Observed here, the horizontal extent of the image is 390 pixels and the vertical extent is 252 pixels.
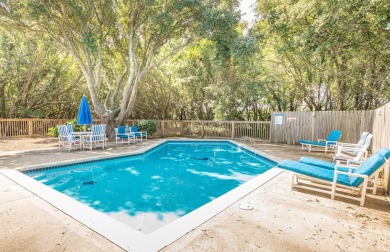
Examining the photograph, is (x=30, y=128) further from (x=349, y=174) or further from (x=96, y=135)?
(x=349, y=174)

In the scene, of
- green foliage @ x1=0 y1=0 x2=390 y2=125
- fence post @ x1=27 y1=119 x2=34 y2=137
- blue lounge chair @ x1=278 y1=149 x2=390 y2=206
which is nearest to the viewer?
blue lounge chair @ x1=278 y1=149 x2=390 y2=206

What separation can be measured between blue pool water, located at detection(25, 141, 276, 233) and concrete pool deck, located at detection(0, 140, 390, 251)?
3.07 ft

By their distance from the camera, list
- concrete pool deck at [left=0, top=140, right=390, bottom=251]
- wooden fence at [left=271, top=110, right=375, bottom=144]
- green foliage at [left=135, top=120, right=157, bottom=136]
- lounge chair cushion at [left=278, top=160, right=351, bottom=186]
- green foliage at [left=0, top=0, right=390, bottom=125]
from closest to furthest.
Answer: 1. concrete pool deck at [left=0, top=140, right=390, bottom=251]
2. lounge chair cushion at [left=278, top=160, right=351, bottom=186]
3. green foliage at [left=0, top=0, right=390, bottom=125]
4. wooden fence at [left=271, top=110, right=375, bottom=144]
5. green foliage at [left=135, top=120, right=157, bottom=136]

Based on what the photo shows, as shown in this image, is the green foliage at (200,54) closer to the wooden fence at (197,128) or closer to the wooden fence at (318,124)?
the wooden fence at (197,128)

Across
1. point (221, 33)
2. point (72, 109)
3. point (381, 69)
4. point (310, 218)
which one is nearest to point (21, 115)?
point (72, 109)

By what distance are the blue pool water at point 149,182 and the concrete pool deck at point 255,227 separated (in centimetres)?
94

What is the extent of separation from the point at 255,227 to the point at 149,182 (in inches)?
123

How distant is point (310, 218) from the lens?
257 cm

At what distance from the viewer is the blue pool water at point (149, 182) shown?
344 cm

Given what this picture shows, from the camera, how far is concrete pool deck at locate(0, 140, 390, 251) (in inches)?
78.2

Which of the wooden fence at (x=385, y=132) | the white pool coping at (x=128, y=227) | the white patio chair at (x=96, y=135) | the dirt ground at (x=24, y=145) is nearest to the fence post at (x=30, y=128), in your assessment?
the dirt ground at (x=24, y=145)

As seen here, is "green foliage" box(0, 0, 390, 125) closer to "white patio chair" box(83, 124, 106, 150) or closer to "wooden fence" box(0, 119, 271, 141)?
"wooden fence" box(0, 119, 271, 141)

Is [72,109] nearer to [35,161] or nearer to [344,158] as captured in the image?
[35,161]

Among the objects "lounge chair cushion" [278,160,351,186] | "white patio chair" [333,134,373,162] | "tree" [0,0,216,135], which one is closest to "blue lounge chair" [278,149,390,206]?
"lounge chair cushion" [278,160,351,186]
